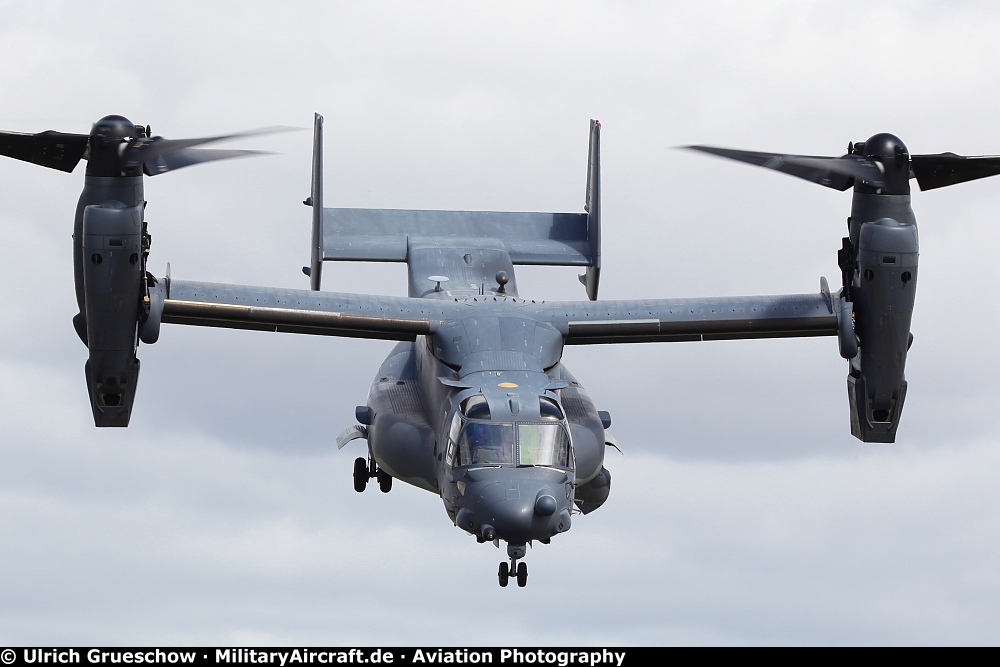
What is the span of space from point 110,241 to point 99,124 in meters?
1.78

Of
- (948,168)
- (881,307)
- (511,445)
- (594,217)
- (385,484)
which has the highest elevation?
(594,217)

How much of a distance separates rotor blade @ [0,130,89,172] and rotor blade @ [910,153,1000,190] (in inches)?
504

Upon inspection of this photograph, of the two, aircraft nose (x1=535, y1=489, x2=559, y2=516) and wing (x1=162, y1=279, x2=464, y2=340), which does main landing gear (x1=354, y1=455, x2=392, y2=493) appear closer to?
wing (x1=162, y1=279, x2=464, y2=340)

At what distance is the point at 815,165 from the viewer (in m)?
31.1

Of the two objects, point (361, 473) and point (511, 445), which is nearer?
point (511, 445)

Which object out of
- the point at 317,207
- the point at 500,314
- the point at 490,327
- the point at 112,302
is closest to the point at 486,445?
the point at 490,327

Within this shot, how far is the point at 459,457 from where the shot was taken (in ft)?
95.6

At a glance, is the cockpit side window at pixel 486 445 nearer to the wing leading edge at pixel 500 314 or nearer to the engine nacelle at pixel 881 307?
the wing leading edge at pixel 500 314

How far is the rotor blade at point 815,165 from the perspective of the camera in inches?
1216

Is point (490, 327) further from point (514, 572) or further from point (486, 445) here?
point (514, 572)

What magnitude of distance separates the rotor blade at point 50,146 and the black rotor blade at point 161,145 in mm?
743

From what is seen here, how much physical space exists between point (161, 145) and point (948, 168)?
1215 cm

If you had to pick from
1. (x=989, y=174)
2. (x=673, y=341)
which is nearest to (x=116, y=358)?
(x=673, y=341)

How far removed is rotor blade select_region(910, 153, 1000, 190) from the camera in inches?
1224
